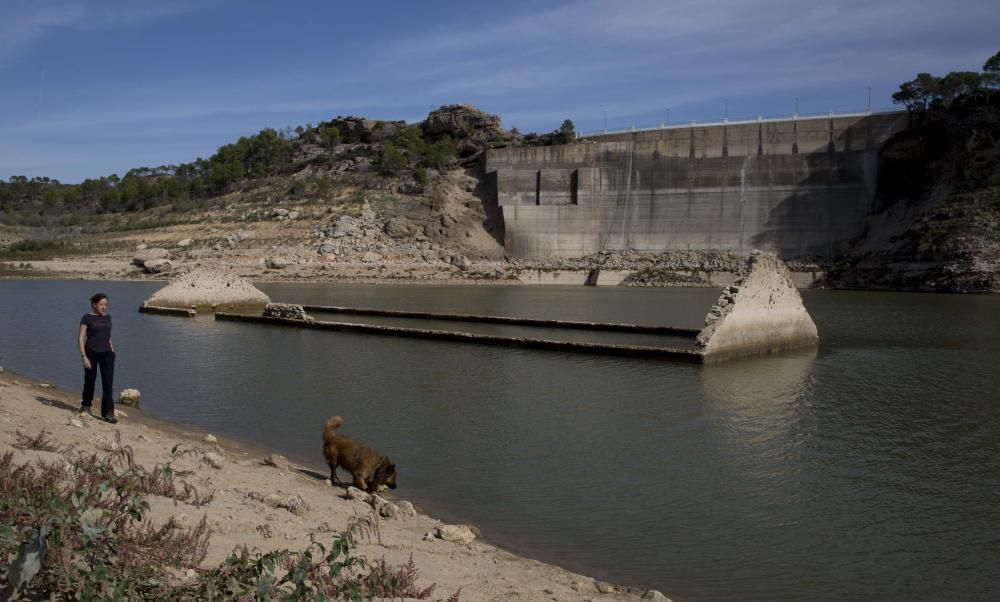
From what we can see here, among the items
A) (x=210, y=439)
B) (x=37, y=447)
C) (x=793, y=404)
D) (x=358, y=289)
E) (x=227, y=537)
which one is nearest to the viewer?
(x=227, y=537)

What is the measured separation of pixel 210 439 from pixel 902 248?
198 feet

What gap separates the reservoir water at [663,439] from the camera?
7164mm

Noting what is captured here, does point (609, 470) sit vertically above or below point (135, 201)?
below

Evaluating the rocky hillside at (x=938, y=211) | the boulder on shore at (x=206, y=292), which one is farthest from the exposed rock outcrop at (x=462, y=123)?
the boulder on shore at (x=206, y=292)

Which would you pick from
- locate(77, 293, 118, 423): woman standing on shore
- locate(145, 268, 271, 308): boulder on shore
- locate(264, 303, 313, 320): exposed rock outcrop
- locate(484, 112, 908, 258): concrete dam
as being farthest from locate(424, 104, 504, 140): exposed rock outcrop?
locate(77, 293, 118, 423): woman standing on shore

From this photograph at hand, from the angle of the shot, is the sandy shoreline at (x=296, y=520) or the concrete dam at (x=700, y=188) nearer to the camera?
the sandy shoreline at (x=296, y=520)

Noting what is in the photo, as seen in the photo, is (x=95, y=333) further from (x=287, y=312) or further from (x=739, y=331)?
(x=287, y=312)

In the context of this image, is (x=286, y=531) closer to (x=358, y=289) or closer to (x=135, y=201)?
(x=358, y=289)

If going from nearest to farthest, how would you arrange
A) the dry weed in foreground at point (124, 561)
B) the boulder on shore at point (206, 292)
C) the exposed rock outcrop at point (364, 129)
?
the dry weed in foreground at point (124, 561)
the boulder on shore at point (206, 292)
the exposed rock outcrop at point (364, 129)

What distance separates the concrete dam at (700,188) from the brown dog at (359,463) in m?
63.8

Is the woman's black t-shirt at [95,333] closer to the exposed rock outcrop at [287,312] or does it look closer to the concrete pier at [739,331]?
the concrete pier at [739,331]

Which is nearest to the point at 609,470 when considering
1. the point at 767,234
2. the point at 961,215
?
the point at 961,215

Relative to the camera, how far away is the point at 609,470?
32.1 ft

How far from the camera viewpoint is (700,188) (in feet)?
230
